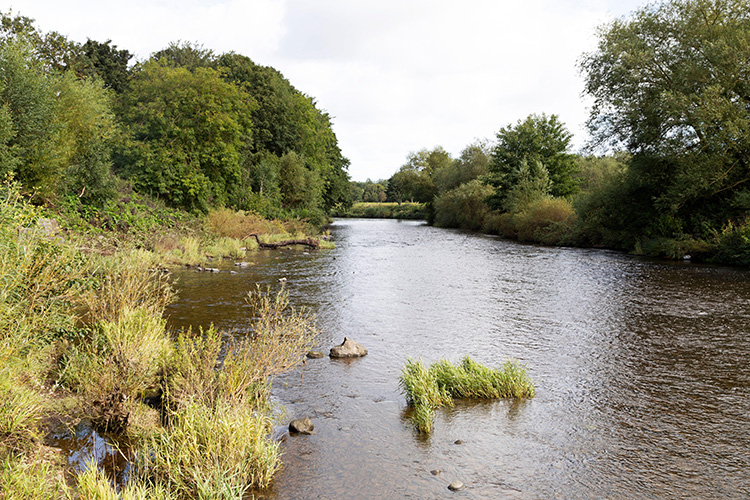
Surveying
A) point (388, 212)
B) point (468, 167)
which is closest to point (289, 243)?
point (468, 167)

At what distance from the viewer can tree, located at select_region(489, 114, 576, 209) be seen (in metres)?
49.2

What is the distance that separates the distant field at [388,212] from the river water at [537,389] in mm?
74767

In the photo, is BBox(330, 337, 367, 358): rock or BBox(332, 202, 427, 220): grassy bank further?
BBox(332, 202, 427, 220): grassy bank

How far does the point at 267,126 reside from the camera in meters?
42.9

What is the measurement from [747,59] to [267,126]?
110 ft

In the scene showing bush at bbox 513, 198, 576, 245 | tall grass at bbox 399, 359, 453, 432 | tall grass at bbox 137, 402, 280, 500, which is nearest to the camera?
tall grass at bbox 137, 402, 280, 500

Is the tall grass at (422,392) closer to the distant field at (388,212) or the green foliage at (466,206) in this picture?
the green foliage at (466,206)

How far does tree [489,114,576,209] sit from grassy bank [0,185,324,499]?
4444cm

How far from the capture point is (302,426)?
19.4ft

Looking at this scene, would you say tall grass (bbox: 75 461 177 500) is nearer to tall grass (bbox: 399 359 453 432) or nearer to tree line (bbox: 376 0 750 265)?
tall grass (bbox: 399 359 453 432)

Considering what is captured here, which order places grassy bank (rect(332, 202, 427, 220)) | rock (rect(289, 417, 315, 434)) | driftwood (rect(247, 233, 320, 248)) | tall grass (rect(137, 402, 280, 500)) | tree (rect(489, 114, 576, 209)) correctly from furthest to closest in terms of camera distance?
grassy bank (rect(332, 202, 427, 220))
tree (rect(489, 114, 576, 209))
driftwood (rect(247, 233, 320, 248))
rock (rect(289, 417, 315, 434))
tall grass (rect(137, 402, 280, 500))

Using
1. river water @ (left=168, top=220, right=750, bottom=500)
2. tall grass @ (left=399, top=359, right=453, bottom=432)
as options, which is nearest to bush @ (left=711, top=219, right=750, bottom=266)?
river water @ (left=168, top=220, right=750, bottom=500)

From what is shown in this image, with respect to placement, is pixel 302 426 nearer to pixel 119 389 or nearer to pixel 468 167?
pixel 119 389

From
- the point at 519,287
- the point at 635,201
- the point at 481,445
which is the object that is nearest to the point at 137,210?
the point at 519,287
